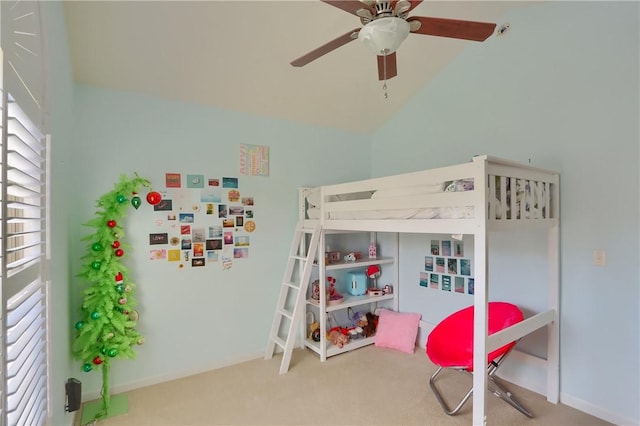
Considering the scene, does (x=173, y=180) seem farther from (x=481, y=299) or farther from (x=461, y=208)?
(x=481, y=299)

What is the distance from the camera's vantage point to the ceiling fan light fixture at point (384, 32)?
52.8 inches

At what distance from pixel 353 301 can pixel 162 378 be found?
5.87 feet

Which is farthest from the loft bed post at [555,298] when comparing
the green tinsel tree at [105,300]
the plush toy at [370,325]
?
the green tinsel tree at [105,300]

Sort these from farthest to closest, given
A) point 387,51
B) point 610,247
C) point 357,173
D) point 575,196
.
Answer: point 357,173 < point 575,196 < point 610,247 < point 387,51

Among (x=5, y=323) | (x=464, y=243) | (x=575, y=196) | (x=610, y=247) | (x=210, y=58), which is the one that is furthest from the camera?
(x=464, y=243)

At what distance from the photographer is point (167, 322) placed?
2795 millimetres

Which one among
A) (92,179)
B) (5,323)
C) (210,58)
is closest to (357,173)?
(210,58)

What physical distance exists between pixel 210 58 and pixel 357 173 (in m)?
1.95

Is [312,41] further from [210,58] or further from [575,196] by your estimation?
[575,196]

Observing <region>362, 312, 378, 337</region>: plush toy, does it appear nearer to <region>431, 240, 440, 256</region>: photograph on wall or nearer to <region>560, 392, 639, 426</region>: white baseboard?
<region>431, 240, 440, 256</region>: photograph on wall

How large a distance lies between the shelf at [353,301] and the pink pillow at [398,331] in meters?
0.18

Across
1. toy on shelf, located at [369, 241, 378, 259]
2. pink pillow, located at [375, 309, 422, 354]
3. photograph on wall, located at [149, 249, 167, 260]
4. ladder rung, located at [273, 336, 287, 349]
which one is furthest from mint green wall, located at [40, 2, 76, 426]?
toy on shelf, located at [369, 241, 378, 259]

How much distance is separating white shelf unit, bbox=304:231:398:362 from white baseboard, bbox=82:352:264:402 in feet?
2.15

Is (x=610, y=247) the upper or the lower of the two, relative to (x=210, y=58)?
lower
